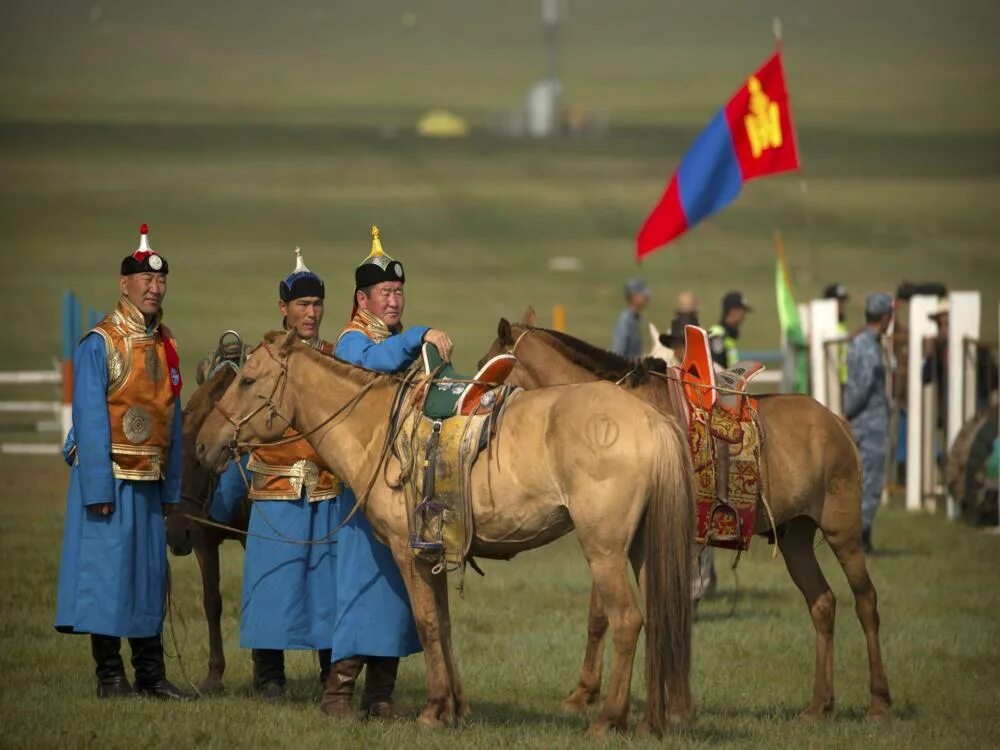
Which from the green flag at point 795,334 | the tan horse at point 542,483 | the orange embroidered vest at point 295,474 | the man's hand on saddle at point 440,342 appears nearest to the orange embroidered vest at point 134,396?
the tan horse at point 542,483

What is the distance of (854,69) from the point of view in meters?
88.4

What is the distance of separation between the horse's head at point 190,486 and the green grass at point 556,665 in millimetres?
442

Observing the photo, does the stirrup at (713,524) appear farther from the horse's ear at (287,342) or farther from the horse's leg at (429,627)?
the horse's ear at (287,342)

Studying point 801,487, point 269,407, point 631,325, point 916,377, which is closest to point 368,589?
point 269,407

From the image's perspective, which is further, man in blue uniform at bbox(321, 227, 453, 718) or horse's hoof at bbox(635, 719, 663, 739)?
man in blue uniform at bbox(321, 227, 453, 718)

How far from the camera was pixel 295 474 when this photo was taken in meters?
9.43

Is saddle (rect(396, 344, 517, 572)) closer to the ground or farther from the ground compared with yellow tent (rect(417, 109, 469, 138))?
closer to the ground

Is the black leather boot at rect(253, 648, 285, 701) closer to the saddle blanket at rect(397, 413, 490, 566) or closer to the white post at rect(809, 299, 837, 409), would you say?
the saddle blanket at rect(397, 413, 490, 566)

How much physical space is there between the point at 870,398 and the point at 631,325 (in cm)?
258

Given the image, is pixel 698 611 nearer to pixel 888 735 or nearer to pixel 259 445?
pixel 888 735

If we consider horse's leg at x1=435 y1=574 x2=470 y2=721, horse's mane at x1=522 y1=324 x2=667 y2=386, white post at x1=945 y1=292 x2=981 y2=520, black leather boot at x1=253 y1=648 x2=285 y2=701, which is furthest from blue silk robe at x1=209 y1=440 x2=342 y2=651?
white post at x1=945 y1=292 x2=981 y2=520

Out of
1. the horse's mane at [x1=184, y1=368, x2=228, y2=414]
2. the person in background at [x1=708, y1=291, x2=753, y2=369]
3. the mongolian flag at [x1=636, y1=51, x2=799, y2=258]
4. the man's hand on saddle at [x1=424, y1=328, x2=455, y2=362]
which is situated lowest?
the horse's mane at [x1=184, y1=368, x2=228, y2=414]

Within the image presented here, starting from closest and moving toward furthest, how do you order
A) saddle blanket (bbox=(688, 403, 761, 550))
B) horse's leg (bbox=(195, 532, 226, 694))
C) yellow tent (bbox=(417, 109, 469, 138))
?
saddle blanket (bbox=(688, 403, 761, 550))
horse's leg (bbox=(195, 532, 226, 694))
yellow tent (bbox=(417, 109, 469, 138))

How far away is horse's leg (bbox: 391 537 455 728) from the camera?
8609 mm
